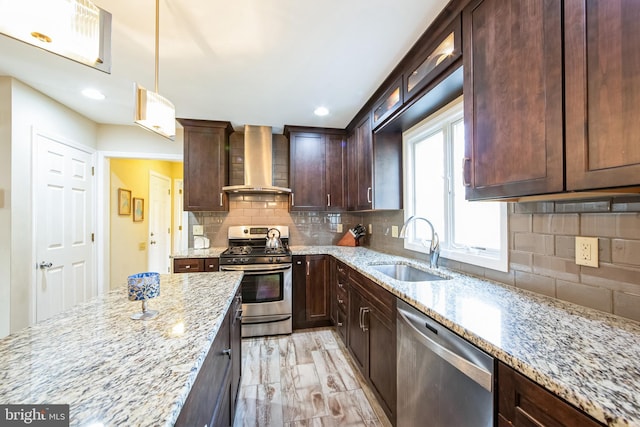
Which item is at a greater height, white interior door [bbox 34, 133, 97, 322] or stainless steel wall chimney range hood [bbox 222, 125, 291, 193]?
stainless steel wall chimney range hood [bbox 222, 125, 291, 193]

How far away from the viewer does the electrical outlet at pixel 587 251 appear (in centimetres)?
103

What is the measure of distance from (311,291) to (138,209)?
3.10m

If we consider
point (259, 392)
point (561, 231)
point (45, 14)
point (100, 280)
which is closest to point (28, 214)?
point (100, 280)

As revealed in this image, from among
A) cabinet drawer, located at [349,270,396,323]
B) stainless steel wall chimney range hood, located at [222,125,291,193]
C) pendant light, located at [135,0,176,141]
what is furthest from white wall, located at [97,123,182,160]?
cabinet drawer, located at [349,270,396,323]

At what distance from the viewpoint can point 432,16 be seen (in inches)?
58.2

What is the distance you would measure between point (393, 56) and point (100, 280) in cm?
407

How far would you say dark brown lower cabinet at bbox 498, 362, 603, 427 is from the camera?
1.94 feet

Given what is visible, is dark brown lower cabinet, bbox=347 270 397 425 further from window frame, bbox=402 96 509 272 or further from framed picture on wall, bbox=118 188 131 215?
framed picture on wall, bbox=118 188 131 215

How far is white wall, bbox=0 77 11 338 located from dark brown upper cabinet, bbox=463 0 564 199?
3526 mm

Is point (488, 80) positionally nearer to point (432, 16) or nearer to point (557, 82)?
point (557, 82)

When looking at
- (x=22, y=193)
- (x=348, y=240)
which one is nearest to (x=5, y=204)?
(x=22, y=193)

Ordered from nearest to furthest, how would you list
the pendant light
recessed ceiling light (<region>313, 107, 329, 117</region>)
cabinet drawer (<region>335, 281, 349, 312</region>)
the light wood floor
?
1. the pendant light
2. the light wood floor
3. cabinet drawer (<region>335, 281, 349, 312</region>)
4. recessed ceiling light (<region>313, 107, 329, 117</region>)

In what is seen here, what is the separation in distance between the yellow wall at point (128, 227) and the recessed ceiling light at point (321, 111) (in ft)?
9.37

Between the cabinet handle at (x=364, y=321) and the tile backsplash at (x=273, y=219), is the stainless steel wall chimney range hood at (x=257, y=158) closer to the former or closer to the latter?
the tile backsplash at (x=273, y=219)
